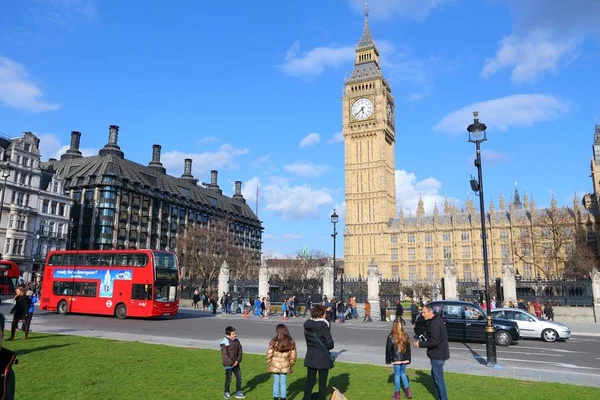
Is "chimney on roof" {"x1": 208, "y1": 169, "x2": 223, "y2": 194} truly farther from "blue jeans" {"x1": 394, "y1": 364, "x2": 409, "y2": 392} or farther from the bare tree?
"blue jeans" {"x1": 394, "y1": 364, "x2": 409, "y2": 392}

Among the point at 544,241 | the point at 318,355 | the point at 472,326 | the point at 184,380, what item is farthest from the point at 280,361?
the point at 544,241

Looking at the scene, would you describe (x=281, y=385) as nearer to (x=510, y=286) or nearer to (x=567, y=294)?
(x=510, y=286)

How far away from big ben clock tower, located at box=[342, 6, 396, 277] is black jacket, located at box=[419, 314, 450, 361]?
276ft

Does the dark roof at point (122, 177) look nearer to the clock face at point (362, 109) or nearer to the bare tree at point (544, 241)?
the clock face at point (362, 109)

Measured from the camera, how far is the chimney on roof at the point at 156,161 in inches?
3752

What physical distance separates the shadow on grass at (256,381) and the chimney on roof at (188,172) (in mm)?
100427

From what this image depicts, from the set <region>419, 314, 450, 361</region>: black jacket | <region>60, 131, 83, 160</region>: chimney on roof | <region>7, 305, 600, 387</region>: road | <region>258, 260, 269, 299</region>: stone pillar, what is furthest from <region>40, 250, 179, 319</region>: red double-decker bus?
<region>60, 131, 83, 160</region>: chimney on roof

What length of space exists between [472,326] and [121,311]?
2004 centimetres

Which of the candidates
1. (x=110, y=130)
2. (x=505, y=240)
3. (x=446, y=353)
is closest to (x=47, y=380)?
(x=446, y=353)

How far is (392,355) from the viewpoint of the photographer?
8.63m

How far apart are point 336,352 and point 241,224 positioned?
104078 millimetres

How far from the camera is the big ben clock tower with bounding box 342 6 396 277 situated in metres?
93.1

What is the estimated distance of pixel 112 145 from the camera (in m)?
83.2

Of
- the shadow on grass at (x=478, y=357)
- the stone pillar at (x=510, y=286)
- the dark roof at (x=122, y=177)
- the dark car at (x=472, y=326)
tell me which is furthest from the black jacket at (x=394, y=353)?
the dark roof at (x=122, y=177)
